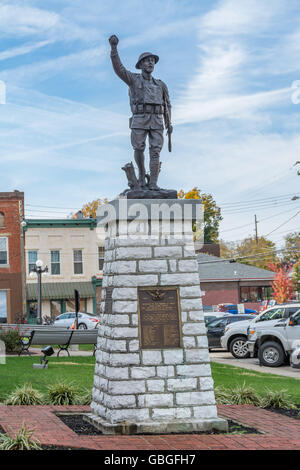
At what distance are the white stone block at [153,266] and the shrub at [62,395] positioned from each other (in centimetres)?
329

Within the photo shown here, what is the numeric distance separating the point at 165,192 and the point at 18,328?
1467cm

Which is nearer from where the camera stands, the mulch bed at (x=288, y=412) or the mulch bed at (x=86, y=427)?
the mulch bed at (x=86, y=427)

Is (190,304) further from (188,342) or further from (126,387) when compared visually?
(126,387)

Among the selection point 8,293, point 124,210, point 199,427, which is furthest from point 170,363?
point 8,293

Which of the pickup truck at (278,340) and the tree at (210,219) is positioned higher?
the tree at (210,219)

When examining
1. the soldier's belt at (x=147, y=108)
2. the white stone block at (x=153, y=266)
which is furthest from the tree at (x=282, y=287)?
the white stone block at (x=153, y=266)

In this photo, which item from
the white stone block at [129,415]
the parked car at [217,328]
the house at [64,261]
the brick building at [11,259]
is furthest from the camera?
the house at [64,261]

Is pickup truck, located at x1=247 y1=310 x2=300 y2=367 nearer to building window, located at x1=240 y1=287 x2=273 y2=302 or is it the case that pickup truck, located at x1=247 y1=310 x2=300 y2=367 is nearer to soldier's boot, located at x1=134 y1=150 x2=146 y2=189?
soldier's boot, located at x1=134 y1=150 x2=146 y2=189

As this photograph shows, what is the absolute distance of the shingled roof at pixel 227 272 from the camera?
53281 millimetres

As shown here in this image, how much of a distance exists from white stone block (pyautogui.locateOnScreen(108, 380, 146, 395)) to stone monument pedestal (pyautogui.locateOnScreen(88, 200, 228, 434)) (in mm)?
13

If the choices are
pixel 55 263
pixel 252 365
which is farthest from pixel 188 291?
pixel 55 263

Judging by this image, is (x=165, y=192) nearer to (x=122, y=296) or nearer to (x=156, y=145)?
(x=156, y=145)

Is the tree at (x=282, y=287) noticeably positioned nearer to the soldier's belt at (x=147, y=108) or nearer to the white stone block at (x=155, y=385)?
the soldier's belt at (x=147, y=108)

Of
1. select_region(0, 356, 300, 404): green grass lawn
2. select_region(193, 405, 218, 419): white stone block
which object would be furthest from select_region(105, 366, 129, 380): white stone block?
select_region(0, 356, 300, 404): green grass lawn
